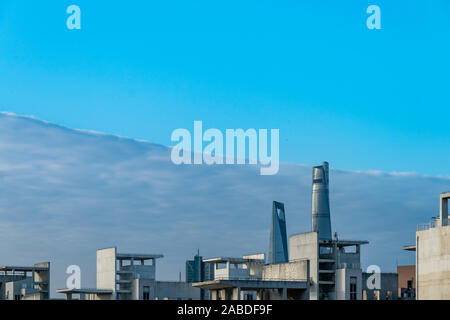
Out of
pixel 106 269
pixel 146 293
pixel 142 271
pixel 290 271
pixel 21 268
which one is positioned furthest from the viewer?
pixel 21 268

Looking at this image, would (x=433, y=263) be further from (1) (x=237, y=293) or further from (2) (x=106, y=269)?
(2) (x=106, y=269)

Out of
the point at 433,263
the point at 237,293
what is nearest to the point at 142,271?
the point at 237,293

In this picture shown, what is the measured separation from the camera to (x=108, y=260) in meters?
156

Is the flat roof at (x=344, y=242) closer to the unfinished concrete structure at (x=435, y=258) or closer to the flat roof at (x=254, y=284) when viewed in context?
the flat roof at (x=254, y=284)

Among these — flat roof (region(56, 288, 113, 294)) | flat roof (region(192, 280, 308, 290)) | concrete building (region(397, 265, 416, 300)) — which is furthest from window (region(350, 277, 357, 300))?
flat roof (region(56, 288, 113, 294))

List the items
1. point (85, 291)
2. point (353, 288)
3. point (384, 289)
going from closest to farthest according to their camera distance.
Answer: point (353, 288) → point (384, 289) → point (85, 291)

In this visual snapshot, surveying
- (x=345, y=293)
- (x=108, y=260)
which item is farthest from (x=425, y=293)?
(x=108, y=260)

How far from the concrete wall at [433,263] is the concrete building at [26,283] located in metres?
97.1

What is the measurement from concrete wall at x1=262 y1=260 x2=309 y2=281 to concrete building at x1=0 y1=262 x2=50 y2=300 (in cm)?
5988

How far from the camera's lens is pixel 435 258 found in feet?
321

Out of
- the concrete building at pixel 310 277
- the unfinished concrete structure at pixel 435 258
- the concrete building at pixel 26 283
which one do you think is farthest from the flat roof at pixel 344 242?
the concrete building at pixel 26 283
